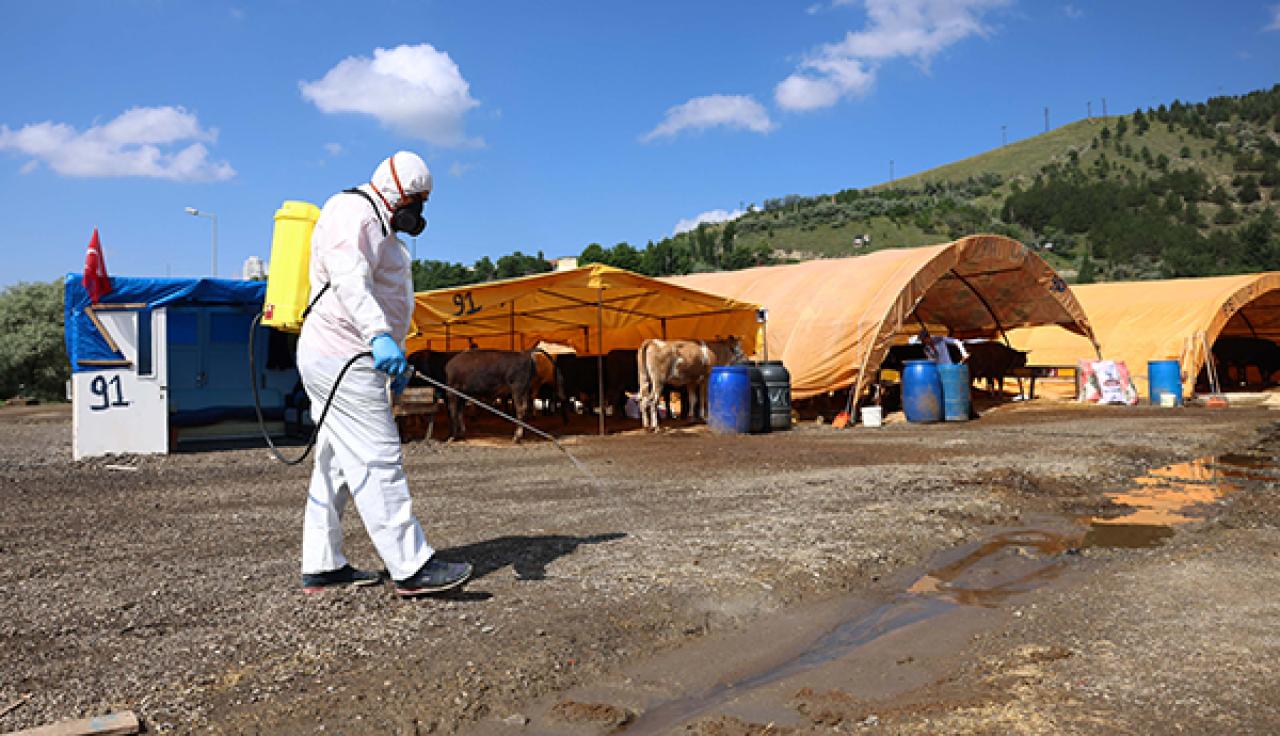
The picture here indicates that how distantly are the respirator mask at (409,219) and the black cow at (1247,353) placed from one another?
27229 mm

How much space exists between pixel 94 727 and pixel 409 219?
2629 mm

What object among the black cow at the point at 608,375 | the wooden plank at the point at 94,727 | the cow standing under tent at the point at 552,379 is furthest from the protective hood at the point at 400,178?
the black cow at the point at 608,375

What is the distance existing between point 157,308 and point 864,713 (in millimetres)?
12571

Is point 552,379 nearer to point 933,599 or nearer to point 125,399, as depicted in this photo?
point 125,399

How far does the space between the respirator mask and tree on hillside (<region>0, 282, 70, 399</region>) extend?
37925 millimetres

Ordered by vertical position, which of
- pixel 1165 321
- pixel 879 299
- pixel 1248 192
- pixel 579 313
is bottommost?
pixel 1165 321

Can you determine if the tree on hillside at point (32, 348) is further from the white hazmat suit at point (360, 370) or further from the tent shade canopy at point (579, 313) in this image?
the white hazmat suit at point (360, 370)

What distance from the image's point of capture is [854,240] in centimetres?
6838

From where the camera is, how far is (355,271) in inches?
164

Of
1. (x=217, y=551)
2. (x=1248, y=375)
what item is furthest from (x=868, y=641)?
(x=1248, y=375)

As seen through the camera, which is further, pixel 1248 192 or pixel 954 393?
pixel 1248 192

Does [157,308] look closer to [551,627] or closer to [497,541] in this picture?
[497,541]

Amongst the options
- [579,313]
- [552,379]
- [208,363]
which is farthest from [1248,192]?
[208,363]

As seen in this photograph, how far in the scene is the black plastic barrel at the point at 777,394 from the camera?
1549 cm
